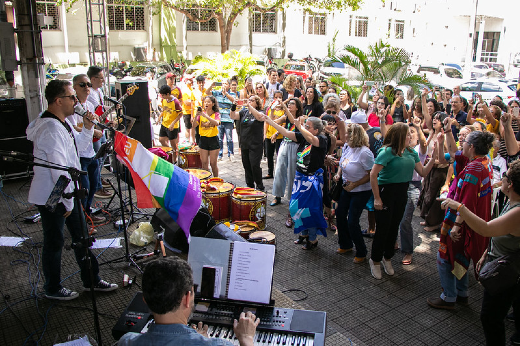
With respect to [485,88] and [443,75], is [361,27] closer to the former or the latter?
[443,75]

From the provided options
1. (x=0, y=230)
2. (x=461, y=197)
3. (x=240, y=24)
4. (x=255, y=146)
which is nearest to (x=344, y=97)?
(x=255, y=146)

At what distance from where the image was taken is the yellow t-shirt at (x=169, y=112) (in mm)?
9109

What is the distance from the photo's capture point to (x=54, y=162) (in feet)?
12.9

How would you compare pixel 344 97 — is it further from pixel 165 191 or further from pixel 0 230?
pixel 0 230

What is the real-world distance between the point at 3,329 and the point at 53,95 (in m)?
2.23

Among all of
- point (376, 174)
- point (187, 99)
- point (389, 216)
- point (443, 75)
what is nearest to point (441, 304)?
point (389, 216)

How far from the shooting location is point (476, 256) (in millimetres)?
4395

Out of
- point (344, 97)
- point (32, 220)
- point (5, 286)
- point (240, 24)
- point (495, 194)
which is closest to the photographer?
→ point (5, 286)

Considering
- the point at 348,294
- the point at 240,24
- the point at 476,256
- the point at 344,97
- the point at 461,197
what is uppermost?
the point at 240,24

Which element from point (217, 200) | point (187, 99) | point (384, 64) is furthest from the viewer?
point (384, 64)

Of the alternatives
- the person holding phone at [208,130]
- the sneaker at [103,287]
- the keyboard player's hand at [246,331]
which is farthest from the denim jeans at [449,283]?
the person holding phone at [208,130]

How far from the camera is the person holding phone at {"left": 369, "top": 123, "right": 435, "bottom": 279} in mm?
4930

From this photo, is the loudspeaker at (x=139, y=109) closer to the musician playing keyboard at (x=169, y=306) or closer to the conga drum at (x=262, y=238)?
the conga drum at (x=262, y=238)

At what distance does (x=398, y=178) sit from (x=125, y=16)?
3053 centimetres
